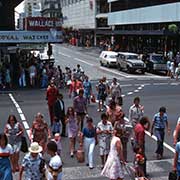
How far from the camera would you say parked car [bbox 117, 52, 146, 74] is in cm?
4472

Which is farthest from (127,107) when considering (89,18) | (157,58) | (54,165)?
(89,18)

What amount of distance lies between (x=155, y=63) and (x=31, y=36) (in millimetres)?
14275

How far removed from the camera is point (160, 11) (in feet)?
195

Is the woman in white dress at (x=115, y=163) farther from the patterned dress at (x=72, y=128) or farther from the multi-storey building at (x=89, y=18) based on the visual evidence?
the multi-storey building at (x=89, y=18)

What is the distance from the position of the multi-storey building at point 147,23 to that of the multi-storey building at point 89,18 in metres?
8.81

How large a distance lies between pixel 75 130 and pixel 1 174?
492cm

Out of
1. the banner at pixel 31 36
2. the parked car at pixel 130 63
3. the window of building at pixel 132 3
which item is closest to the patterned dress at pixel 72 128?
the banner at pixel 31 36

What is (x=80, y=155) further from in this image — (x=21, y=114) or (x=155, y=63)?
(x=155, y=63)

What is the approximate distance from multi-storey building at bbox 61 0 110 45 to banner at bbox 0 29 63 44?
54.7m

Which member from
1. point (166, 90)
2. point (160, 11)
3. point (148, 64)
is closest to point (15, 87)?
point (166, 90)

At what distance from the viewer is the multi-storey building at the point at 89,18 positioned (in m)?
101

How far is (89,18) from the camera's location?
108188mm

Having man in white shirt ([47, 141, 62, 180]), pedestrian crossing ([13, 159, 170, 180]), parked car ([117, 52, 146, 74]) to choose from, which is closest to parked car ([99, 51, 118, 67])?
parked car ([117, 52, 146, 74])

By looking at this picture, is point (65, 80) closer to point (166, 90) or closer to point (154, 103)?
point (166, 90)
